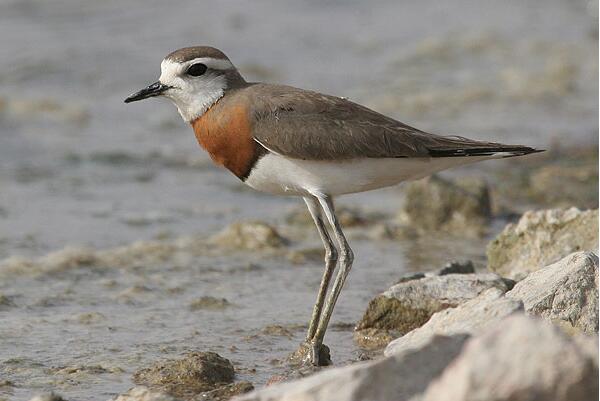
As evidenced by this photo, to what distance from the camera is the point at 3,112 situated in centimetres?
1314

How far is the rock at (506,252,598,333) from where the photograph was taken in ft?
18.0

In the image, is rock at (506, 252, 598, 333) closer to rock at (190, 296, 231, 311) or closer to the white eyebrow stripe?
the white eyebrow stripe

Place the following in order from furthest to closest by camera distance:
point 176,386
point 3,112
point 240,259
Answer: point 3,112 → point 240,259 → point 176,386

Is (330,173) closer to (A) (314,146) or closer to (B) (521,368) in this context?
(A) (314,146)

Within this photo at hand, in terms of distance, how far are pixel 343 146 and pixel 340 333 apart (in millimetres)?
1213

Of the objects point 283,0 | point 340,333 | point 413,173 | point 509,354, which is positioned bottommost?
point 340,333

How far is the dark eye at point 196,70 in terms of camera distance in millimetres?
6434

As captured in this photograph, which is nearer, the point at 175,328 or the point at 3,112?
the point at 175,328

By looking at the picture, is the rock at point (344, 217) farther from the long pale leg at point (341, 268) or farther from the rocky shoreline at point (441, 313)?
the long pale leg at point (341, 268)

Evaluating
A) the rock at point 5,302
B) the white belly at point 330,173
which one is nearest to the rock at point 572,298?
the white belly at point 330,173

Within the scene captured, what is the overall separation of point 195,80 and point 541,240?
7.88 ft

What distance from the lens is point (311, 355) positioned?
6.04m

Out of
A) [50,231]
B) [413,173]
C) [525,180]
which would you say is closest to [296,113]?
[413,173]

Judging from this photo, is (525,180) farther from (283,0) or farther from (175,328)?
(283,0)
